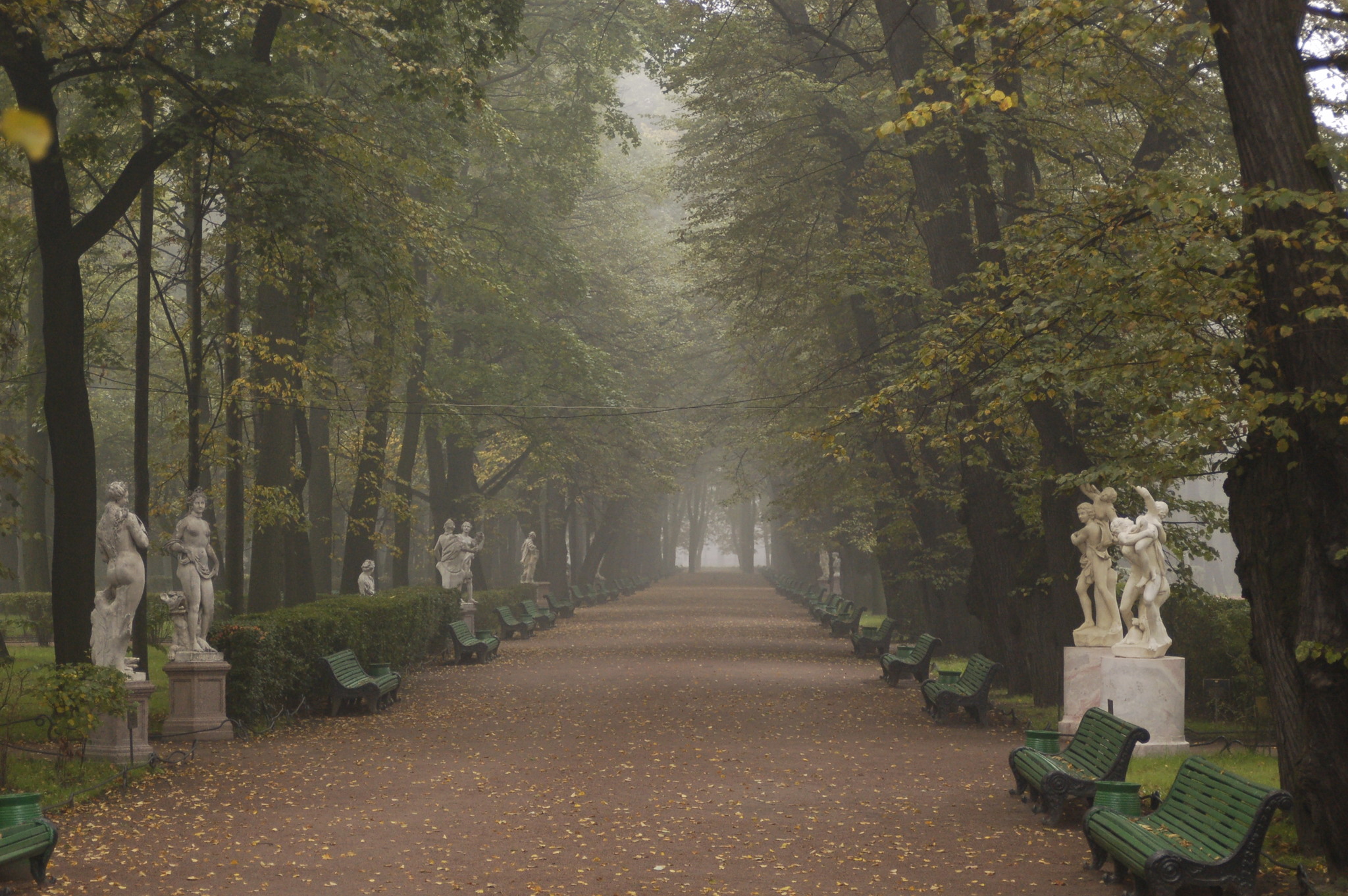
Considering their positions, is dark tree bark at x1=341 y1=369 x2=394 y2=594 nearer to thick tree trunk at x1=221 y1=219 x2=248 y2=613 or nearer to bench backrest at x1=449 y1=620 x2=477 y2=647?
bench backrest at x1=449 y1=620 x2=477 y2=647

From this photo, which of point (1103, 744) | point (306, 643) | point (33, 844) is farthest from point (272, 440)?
point (1103, 744)

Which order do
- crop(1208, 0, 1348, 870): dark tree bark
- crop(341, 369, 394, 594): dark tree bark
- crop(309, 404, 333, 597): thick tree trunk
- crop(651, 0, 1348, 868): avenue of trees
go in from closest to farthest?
crop(1208, 0, 1348, 870): dark tree bark < crop(651, 0, 1348, 868): avenue of trees < crop(341, 369, 394, 594): dark tree bark < crop(309, 404, 333, 597): thick tree trunk

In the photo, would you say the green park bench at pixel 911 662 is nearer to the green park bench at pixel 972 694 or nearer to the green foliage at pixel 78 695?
the green park bench at pixel 972 694

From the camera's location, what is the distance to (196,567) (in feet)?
46.1

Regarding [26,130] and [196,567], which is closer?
[26,130]

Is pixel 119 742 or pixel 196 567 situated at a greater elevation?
pixel 196 567

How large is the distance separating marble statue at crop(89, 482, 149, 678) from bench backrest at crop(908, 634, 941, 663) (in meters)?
11.1

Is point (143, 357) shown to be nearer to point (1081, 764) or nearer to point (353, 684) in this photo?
point (353, 684)

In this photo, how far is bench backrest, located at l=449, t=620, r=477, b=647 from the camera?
81.3ft

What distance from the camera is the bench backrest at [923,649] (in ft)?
63.3

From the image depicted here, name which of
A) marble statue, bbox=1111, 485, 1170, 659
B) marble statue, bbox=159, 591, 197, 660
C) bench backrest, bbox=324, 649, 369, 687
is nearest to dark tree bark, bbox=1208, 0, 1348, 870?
marble statue, bbox=1111, 485, 1170, 659

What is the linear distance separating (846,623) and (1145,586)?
18445 mm

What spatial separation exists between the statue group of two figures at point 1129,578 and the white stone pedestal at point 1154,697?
0.57 feet

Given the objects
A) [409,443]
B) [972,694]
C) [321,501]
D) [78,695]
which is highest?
[409,443]
